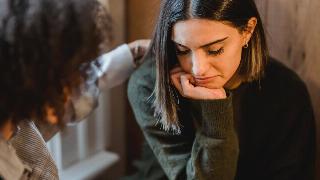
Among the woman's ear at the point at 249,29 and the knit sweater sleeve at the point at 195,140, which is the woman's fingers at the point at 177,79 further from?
the woman's ear at the point at 249,29

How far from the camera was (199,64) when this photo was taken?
42.0 inches

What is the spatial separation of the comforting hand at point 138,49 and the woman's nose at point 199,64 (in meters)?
0.26

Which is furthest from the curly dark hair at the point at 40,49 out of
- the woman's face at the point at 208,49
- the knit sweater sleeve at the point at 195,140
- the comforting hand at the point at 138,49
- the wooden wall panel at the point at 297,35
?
the wooden wall panel at the point at 297,35

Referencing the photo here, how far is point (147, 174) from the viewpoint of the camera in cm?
137

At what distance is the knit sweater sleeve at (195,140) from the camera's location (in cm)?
111

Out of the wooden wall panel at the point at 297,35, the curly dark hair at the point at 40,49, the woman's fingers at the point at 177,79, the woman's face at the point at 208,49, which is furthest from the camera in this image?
the wooden wall panel at the point at 297,35

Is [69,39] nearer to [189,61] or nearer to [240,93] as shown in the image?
[189,61]

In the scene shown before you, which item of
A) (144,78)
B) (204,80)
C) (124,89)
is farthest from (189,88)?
(124,89)

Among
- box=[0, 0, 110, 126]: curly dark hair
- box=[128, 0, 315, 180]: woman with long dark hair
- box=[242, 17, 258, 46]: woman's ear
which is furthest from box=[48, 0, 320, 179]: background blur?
box=[0, 0, 110, 126]: curly dark hair

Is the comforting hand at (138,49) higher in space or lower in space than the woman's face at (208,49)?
lower

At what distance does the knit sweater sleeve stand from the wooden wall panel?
1.06 feet

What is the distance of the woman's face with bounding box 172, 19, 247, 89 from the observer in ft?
3.41

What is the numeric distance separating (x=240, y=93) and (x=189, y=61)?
19cm

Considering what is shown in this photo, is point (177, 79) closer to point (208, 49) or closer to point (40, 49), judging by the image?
point (208, 49)
